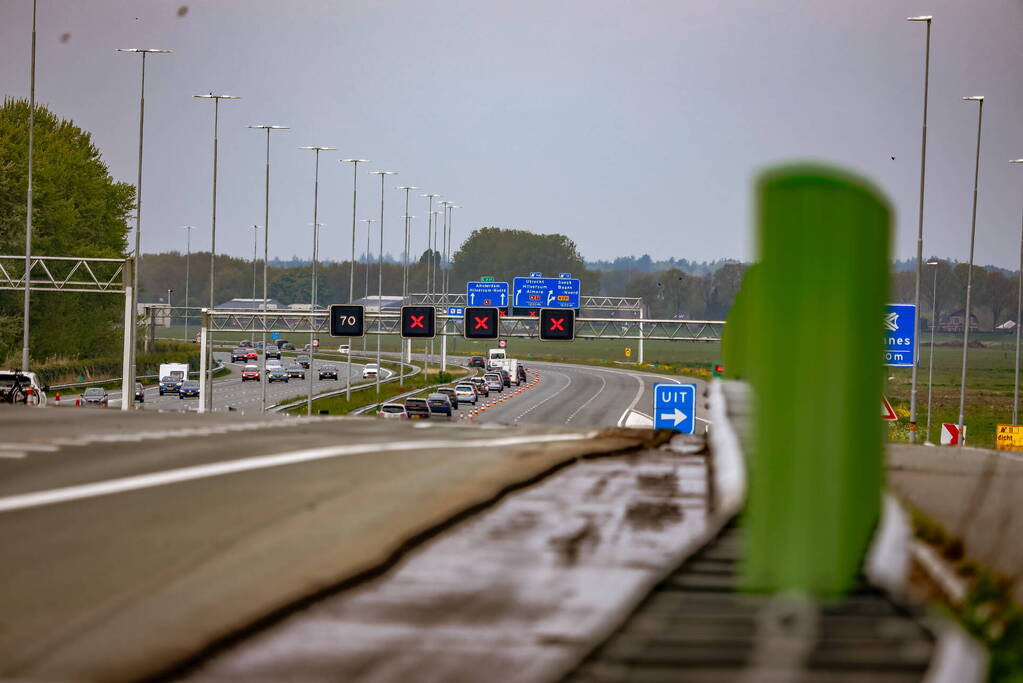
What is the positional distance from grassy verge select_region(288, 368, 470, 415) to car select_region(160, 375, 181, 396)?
39.7ft

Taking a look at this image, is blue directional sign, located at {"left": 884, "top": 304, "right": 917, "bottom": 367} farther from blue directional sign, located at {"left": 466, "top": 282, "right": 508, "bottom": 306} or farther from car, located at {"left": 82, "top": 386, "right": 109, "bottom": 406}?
car, located at {"left": 82, "top": 386, "right": 109, "bottom": 406}

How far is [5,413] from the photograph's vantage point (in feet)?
70.2

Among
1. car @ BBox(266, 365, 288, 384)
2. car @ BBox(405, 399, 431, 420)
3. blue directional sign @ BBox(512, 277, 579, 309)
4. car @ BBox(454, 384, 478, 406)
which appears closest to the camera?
car @ BBox(405, 399, 431, 420)

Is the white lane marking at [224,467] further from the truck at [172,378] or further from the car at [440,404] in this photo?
the truck at [172,378]

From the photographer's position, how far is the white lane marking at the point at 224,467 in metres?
11.1

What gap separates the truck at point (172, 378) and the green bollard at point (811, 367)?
84874 millimetres

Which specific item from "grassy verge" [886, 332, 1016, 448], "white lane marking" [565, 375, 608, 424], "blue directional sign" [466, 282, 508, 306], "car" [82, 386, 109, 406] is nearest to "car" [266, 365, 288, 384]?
"white lane marking" [565, 375, 608, 424]

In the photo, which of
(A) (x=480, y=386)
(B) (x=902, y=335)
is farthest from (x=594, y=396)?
(B) (x=902, y=335)

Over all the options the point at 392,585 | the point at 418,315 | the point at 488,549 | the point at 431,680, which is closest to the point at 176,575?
the point at 392,585

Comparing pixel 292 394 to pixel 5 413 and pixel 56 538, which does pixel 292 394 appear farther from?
pixel 56 538

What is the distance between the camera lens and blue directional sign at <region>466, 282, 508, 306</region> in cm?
7988

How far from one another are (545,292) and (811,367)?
7355cm

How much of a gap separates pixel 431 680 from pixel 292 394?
288 feet

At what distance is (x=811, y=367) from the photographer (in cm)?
596
